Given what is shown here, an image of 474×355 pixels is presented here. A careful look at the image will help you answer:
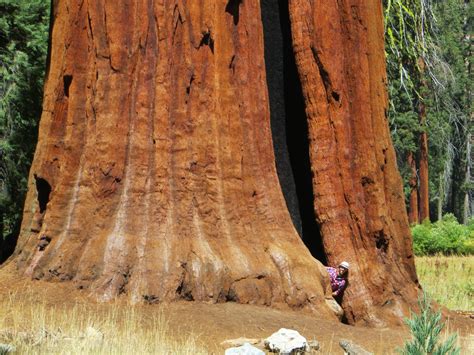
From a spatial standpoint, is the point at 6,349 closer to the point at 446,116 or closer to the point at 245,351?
the point at 245,351

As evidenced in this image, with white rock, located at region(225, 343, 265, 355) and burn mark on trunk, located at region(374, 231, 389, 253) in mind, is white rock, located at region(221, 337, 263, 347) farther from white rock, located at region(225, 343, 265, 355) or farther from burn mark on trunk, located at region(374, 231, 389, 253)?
burn mark on trunk, located at region(374, 231, 389, 253)

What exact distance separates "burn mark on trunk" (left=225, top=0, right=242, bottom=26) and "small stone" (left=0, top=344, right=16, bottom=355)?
5.34m

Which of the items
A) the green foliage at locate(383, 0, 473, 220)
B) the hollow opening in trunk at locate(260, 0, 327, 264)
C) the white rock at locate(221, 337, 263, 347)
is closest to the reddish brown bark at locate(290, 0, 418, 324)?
the hollow opening in trunk at locate(260, 0, 327, 264)

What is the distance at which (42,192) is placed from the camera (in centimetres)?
1052

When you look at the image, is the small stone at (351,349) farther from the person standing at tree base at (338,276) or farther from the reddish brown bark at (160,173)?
the person standing at tree base at (338,276)

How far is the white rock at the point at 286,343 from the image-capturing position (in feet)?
24.3

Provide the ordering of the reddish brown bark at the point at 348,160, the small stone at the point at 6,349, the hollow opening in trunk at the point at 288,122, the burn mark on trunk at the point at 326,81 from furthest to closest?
1. the hollow opening in trunk at the point at 288,122
2. the burn mark on trunk at the point at 326,81
3. the reddish brown bark at the point at 348,160
4. the small stone at the point at 6,349

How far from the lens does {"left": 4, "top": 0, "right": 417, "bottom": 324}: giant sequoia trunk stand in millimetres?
9266

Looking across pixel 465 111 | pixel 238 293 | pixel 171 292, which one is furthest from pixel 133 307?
pixel 465 111

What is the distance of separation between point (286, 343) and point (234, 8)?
187 inches

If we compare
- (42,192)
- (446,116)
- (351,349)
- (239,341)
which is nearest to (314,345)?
(351,349)

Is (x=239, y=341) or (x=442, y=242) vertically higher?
(x=442, y=242)

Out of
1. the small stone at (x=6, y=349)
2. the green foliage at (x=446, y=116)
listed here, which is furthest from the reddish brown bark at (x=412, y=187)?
the small stone at (x=6, y=349)

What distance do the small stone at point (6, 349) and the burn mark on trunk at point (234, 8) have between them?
534 cm
